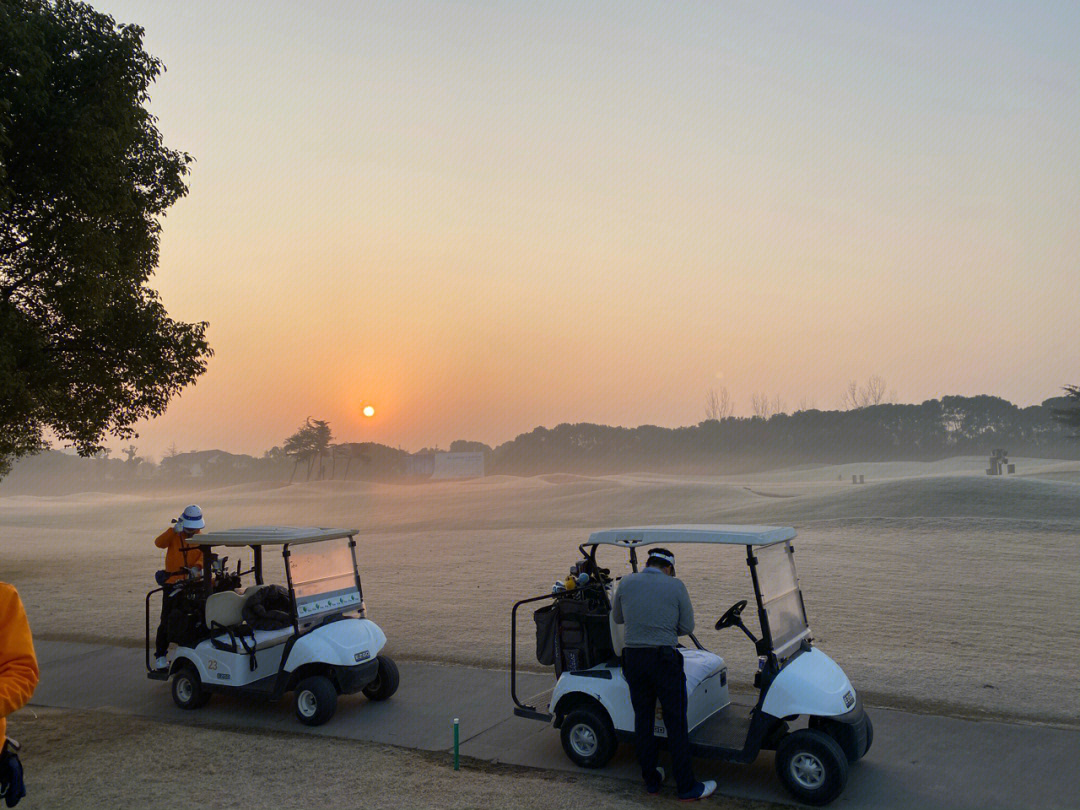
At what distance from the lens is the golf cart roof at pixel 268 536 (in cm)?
910

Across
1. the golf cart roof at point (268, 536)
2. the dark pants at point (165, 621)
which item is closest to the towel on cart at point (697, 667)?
the golf cart roof at point (268, 536)

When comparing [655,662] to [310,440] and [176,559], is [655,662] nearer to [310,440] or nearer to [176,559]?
[176,559]

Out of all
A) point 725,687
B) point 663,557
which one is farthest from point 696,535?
point 725,687

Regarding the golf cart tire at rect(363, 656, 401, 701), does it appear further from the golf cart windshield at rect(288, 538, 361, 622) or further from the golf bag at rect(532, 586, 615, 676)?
the golf bag at rect(532, 586, 615, 676)

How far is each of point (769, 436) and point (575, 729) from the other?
385 ft

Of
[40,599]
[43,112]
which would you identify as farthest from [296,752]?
[40,599]

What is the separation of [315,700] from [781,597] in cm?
469

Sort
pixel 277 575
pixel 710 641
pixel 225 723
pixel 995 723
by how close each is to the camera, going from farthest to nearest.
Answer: pixel 277 575 → pixel 710 641 → pixel 225 723 → pixel 995 723

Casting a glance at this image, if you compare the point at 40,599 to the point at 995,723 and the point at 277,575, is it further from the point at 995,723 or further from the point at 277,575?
the point at 995,723

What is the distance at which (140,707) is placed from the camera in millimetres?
9742

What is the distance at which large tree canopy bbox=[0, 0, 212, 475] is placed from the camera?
42.2 ft

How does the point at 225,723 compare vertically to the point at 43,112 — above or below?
below

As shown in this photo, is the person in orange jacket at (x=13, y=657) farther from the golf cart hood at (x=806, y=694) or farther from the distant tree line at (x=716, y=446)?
the distant tree line at (x=716, y=446)

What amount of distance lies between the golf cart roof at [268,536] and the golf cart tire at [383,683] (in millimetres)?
1502
